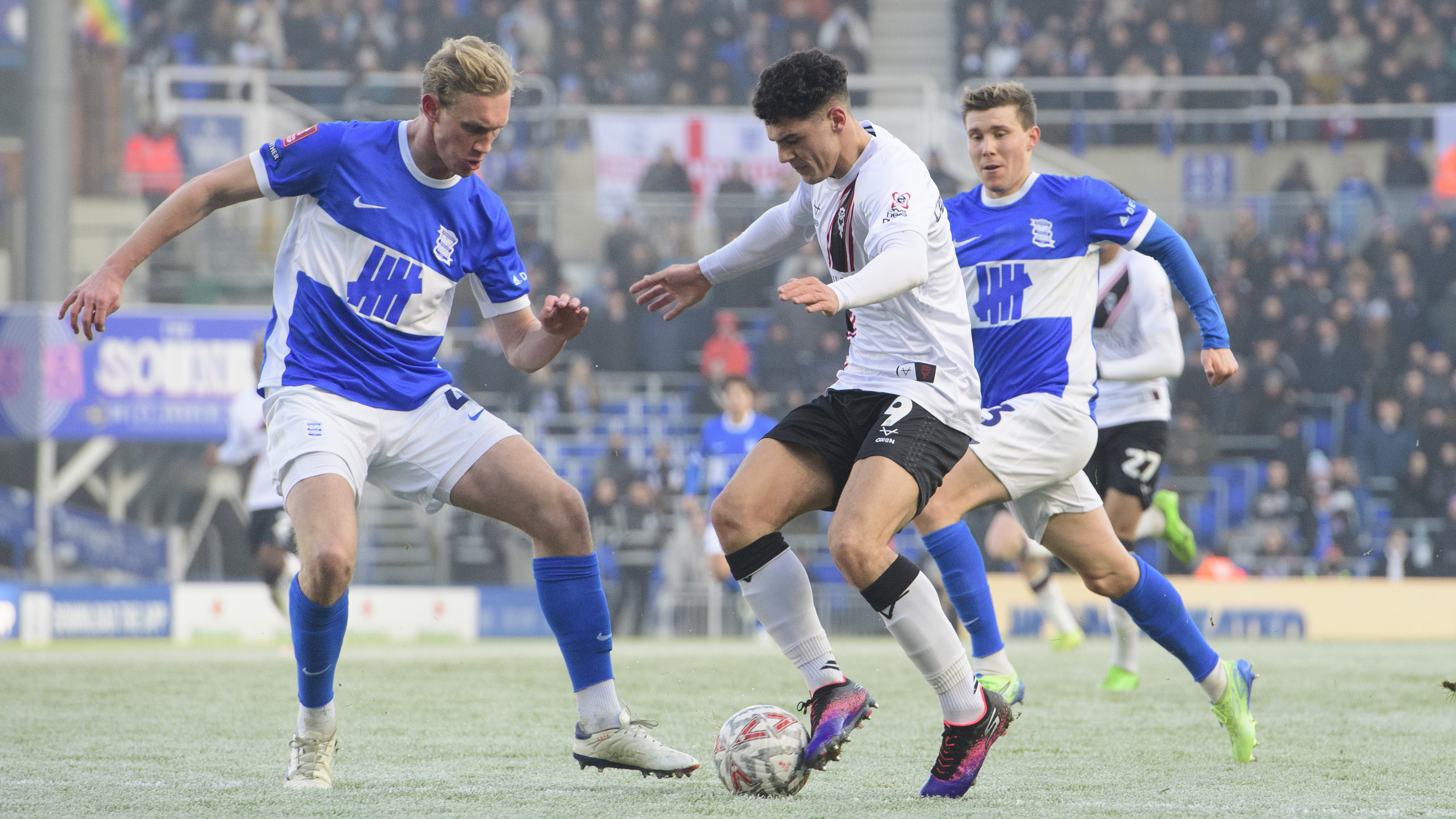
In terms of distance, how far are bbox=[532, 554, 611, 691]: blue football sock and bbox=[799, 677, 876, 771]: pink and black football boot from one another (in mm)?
663

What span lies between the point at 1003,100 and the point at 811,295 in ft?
7.63

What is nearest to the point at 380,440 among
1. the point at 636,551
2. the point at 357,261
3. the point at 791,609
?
the point at 357,261

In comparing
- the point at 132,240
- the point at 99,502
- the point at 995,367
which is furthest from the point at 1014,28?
the point at 132,240

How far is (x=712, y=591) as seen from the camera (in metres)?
14.9

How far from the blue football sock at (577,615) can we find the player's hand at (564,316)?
71 cm

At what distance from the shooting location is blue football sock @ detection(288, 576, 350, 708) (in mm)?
4605

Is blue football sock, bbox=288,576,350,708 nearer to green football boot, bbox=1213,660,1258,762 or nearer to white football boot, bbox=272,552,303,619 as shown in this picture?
green football boot, bbox=1213,660,1258,762

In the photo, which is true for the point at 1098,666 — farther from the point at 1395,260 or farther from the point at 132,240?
the point at 1395,260

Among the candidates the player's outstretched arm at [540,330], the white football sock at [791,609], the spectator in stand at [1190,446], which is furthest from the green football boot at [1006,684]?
the spectator in stand at [1190,446]

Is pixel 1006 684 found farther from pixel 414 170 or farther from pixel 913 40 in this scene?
pixel 913 40

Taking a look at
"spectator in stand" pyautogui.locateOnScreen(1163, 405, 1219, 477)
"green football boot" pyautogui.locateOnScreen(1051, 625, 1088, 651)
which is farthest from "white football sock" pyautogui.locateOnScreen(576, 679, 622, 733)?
"spectator in stand" pyautogui.locateOnScreen(1163, 405, 1219, 477)

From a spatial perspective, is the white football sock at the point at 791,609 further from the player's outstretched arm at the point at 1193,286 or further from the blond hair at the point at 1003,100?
the blond hair at the point at 1003,100

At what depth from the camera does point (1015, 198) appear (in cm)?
601

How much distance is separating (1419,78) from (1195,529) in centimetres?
810
